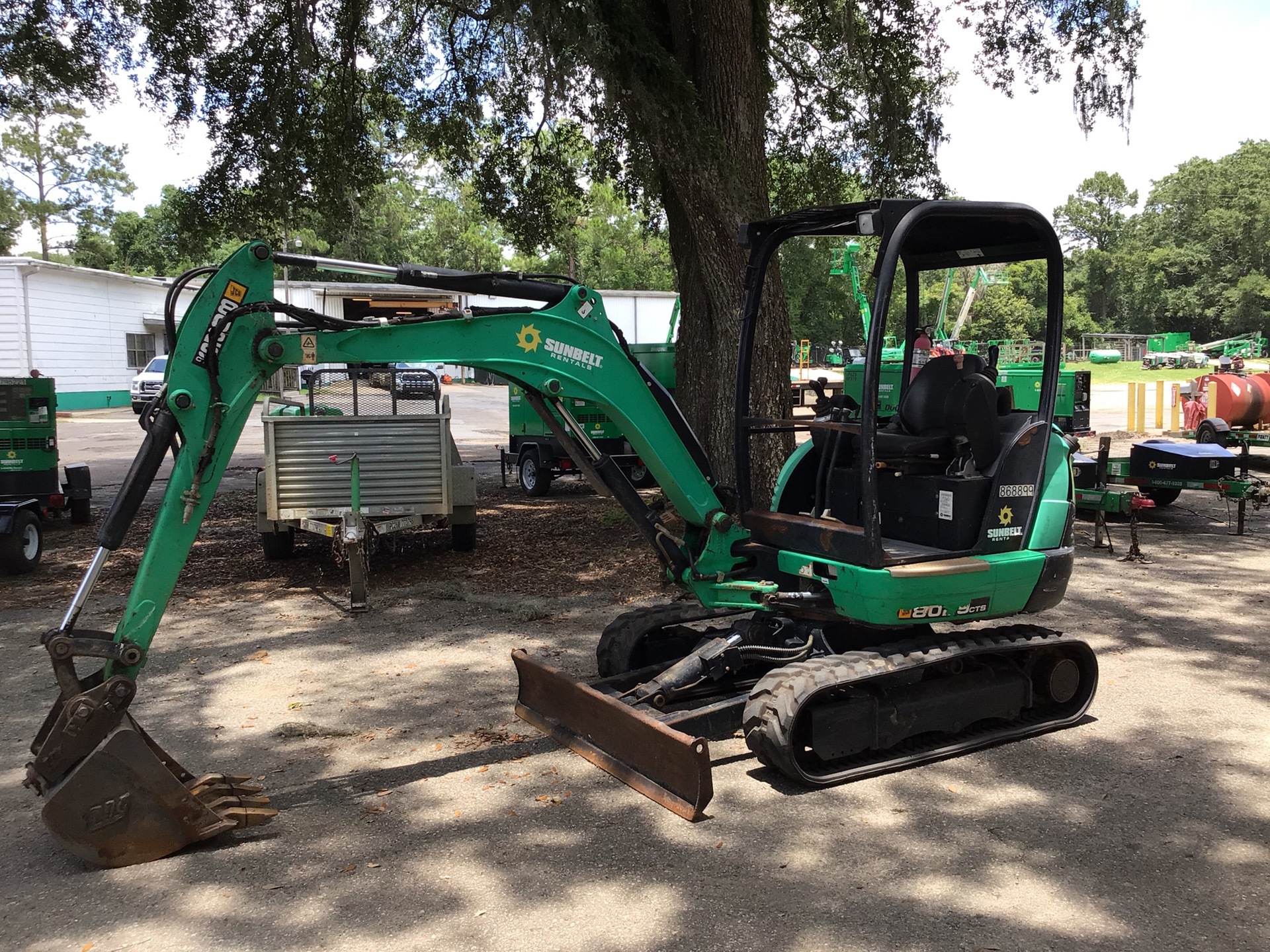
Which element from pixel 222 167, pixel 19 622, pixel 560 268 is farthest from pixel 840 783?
pixel 560 268

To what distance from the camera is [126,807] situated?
14.0 feet

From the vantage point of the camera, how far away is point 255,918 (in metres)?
3.89

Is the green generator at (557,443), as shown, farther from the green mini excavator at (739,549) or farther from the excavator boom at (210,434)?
the excavator boom at (210,434)

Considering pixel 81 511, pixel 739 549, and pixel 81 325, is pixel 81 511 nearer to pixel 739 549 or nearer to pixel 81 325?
pixel 739 549

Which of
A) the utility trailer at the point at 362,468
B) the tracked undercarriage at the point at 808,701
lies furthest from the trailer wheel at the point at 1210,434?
the utility trailer at the point at 362,468

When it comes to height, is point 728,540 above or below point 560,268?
below

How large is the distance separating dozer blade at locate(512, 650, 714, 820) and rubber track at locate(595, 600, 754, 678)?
478 millimetres

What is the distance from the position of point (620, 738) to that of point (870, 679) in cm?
128

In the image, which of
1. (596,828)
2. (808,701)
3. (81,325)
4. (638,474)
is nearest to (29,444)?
(638,474)

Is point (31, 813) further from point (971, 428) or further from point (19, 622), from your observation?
point (971, 428)

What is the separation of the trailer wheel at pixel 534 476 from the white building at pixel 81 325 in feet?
41.1

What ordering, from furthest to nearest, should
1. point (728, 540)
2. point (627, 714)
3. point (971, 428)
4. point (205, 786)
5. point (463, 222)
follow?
point (463, 222)
point (728, 540)
point (971, 428)
point (627, 714)
point (205, 786)

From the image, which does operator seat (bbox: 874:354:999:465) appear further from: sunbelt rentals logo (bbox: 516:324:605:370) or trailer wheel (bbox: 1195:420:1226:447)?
trailer wheel (bbox: 1195:420:1226:447)

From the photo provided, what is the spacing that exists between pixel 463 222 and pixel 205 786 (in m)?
58.1
